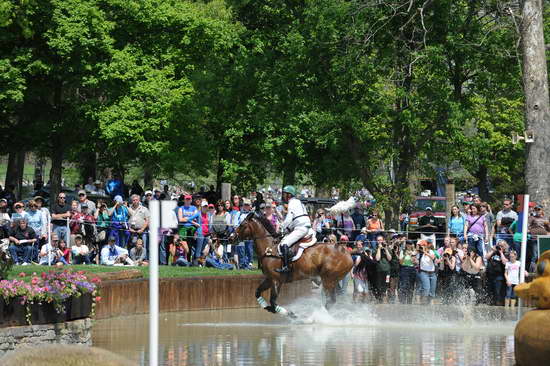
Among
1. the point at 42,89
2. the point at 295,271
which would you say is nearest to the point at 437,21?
the point at 295,271

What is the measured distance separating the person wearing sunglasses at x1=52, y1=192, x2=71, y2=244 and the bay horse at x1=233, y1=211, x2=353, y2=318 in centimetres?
486

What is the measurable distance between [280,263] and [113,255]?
5189mm

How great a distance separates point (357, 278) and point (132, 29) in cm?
2194

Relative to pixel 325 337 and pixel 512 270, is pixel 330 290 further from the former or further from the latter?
pixel 512 270

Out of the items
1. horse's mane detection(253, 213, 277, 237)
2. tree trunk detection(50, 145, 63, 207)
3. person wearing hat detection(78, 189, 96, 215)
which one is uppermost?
tree trunk detection(50, 145, 63, 207)

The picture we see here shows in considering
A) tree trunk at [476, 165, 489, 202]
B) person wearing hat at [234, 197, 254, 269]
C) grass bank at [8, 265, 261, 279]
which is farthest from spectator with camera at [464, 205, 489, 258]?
tree trunk at [476, 165, 489, 202]

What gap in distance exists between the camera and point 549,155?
29484mm

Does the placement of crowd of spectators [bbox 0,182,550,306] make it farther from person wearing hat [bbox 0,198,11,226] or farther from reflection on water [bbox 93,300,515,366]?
reflection on water [bbox 93,300,515,366]

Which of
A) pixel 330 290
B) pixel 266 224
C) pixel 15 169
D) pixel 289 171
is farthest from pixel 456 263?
pixel 15 169

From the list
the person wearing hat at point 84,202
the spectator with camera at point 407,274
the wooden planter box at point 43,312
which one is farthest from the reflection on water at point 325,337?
the person wearing hat at point 84,202

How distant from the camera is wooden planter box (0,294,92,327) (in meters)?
16.1

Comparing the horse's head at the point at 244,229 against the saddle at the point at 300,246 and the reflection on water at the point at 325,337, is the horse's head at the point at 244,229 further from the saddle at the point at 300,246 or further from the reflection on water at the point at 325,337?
the reflection on water at the point at 325,337

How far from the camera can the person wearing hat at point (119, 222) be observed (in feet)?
91.7

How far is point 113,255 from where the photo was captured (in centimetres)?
2761
